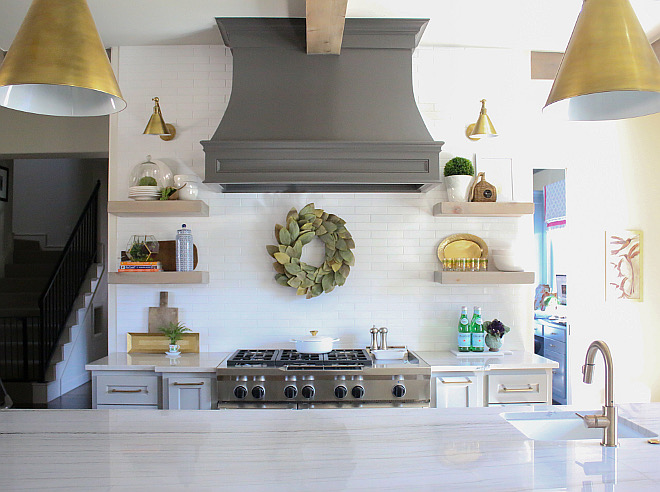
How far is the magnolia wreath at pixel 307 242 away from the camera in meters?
3.96

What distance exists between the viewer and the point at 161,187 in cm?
389

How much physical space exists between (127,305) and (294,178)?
1600 millimetres

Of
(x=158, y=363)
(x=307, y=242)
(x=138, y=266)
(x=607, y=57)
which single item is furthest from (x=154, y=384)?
(x=607, y=57)

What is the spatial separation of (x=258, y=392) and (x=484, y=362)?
4.75 ft

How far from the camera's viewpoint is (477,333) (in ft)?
12.7

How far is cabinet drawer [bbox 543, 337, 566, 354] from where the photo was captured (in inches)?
221

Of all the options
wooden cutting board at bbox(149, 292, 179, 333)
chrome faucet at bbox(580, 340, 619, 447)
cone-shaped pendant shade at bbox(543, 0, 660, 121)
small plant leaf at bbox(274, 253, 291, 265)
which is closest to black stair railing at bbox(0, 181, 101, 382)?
wooden cutting board at bbox(149, 292, 179, 333)

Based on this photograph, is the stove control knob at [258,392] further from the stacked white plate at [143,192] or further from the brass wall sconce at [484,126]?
the brass wall sconce at [484,126]

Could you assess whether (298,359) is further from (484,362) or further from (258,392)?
(484,362)

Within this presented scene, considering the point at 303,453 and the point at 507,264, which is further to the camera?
the point at 507,264

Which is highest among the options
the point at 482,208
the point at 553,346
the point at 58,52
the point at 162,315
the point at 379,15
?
the point at 379,15

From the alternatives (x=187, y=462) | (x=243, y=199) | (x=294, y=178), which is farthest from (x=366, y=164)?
(x=187, y=462)

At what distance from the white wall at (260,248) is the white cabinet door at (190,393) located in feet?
2.00

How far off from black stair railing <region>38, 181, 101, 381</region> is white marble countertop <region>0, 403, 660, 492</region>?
14.7 ft
